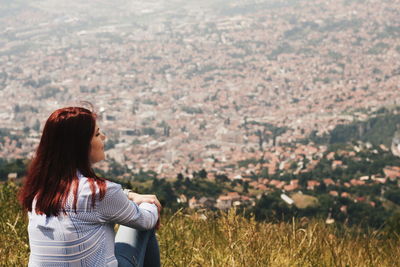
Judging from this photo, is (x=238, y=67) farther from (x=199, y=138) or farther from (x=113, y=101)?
(x=199, y=138)

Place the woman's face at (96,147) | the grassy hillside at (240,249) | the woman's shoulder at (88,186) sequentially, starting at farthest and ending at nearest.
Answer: the grassy hillside at (240,249)
the woman's face at (96,147)
the woman's shoulder at (88,186)

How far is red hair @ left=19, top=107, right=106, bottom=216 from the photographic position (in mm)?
1577

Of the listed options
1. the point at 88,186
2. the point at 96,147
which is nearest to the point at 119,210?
the point at 88,186

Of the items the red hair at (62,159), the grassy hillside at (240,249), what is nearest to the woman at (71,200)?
the red hair at (62,159)

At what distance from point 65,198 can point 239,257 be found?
0.85 m

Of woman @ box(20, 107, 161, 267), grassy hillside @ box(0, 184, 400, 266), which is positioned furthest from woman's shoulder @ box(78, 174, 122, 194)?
grassy hillside @ box(0, 184, 400, 266)

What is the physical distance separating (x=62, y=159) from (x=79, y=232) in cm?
27

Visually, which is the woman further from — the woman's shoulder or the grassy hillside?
the grassy hillside

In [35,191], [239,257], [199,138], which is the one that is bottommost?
[199,138]

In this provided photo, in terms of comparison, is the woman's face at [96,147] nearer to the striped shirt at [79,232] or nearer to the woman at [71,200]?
the woman at [71,200]

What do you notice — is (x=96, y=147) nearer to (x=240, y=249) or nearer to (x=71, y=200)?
(x=71, y=200)

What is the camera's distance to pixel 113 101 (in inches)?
3708

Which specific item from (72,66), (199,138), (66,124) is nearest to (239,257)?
(66,124)

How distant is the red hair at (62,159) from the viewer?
1.58 meters
